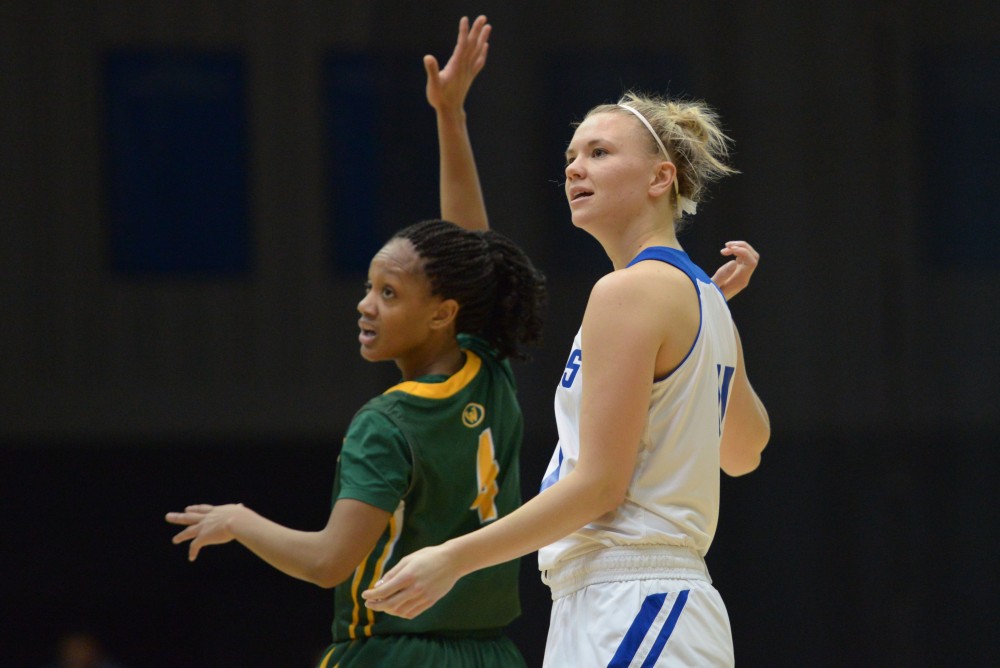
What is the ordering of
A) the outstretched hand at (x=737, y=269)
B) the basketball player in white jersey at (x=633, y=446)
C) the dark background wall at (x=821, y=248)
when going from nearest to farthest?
the basketball player in white jersey at (x=633, y=446), the outstretched hand at (x=737, y=269), the dark background wall at (x=821, y=248)

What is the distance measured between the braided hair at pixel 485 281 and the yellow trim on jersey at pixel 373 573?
427 mm

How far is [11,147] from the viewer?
8266 millimetres

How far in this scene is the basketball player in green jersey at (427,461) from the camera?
2342 millimetres

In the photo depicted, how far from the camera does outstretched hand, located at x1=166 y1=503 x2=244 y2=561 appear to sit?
2287 mm

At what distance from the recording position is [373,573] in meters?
2.44

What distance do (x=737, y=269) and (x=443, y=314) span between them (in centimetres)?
59

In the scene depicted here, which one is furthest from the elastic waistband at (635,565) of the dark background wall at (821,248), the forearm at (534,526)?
the dark background wall at (821,248)

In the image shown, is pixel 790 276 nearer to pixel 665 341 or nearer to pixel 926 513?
pixel 926 513

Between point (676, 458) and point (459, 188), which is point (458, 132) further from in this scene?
point (676, 458)

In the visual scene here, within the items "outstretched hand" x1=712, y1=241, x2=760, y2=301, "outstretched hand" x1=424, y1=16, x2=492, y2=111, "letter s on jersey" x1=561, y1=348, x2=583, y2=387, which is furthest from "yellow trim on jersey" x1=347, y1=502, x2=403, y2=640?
"outstretched hand" x1=424, y1=16, x2=492, y2=111

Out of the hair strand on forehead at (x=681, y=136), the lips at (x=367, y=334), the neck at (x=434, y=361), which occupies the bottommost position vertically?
the neck at (x=434, y=361)

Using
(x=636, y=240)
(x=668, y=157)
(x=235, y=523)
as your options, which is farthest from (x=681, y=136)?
(x=235, y=523)

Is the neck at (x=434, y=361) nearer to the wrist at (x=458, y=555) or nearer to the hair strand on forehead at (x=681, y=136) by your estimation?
the hair strand on forehead at (x=681, y=136)

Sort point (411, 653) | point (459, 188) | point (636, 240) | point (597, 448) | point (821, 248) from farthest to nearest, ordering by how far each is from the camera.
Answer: point (821, 248) < point (459, 188) < point (411, 653) < point (636, 240) < point (597, 448)
